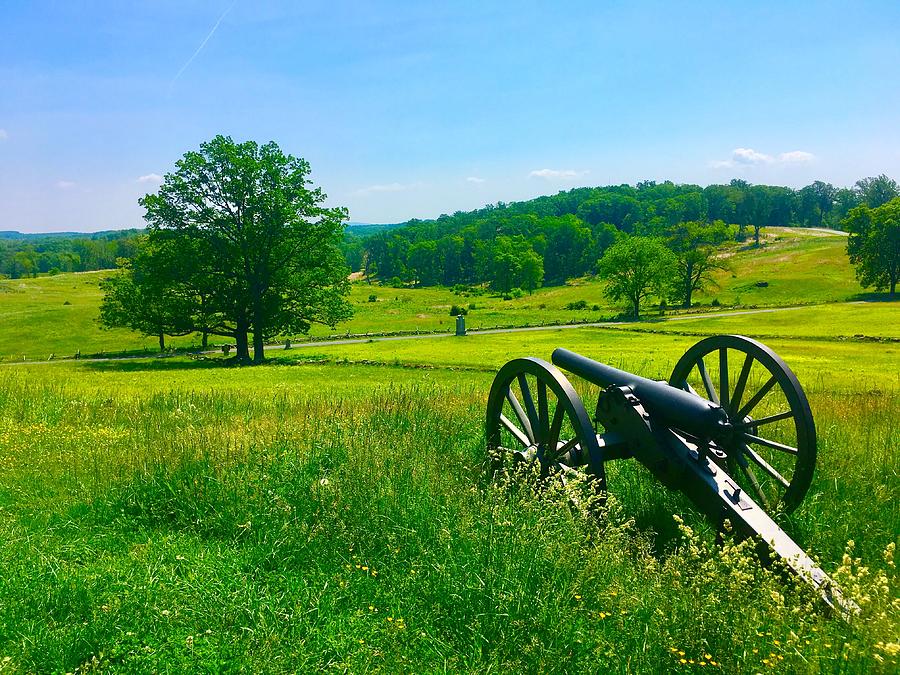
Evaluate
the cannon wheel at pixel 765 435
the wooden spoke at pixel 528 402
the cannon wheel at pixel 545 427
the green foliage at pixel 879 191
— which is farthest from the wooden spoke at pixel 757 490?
the green foliage at pixel 879 191

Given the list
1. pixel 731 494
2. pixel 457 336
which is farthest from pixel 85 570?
pixel 457 336

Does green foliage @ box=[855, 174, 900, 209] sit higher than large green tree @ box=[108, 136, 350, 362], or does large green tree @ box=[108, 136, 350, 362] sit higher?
green foliage @ box=[855, 174, 900, 209]

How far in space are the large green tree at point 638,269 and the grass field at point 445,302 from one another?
405 cm

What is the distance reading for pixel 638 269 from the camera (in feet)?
222

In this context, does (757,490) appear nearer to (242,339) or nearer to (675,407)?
(675,407)

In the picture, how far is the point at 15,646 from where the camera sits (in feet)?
12.8

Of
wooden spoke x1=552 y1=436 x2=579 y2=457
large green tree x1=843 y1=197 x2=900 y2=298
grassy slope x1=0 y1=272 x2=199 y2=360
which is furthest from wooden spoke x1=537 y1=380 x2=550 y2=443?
large green tree x1=843 y1=197 x2=900 y2=298

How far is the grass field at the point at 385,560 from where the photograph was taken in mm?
3721

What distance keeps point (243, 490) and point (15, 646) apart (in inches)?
88.3

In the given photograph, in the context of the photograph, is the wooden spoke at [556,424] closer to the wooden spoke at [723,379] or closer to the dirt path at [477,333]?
the wooden spoke at [723,379]

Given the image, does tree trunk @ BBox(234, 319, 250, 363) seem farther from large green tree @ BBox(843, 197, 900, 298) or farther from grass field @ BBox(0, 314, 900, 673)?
large green tree @ BBox(843, 197, 900, 298)

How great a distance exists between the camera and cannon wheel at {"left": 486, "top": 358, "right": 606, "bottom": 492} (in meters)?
5.41

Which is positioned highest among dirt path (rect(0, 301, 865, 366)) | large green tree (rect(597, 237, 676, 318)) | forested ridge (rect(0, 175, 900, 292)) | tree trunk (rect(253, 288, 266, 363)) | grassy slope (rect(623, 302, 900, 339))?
forested ridge (rect(0, 175, 900, 292))

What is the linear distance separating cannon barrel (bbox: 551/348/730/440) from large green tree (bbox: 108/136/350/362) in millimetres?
33106
